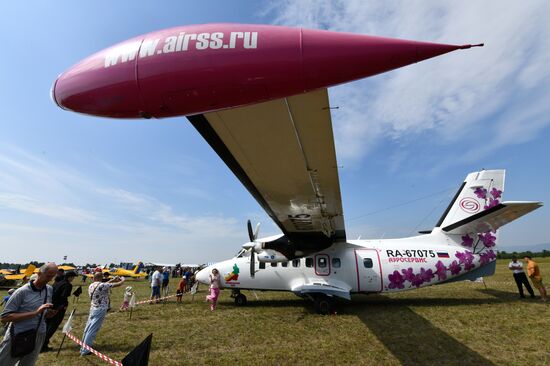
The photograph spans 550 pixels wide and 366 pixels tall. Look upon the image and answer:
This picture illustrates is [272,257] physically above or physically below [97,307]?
above

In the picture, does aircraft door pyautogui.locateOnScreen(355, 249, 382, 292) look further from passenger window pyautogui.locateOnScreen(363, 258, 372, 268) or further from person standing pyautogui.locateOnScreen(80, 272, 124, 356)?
person standing pyautogui.locateOnScreen(80, 272, 124, 356)

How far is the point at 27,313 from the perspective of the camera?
3.70 metres

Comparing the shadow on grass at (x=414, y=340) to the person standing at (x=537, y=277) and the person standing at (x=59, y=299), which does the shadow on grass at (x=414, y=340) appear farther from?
the person standing at (x=59, y=299)

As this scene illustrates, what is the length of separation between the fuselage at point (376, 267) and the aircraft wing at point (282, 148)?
189 inches

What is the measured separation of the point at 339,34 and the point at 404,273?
36.2ft

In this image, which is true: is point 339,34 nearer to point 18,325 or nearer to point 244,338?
point 18,325

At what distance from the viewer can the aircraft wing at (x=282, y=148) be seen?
334 cm

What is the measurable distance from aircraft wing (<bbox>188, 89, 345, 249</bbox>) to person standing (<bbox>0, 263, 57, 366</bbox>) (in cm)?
283

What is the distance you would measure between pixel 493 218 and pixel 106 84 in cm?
1141

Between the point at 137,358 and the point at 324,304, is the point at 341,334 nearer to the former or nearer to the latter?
the point at 324,304

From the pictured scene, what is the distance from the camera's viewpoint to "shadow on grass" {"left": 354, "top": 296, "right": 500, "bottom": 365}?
227 inches

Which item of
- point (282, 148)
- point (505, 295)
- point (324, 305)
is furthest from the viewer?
point (505, 295)

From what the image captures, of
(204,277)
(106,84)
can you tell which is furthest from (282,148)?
(204,277)

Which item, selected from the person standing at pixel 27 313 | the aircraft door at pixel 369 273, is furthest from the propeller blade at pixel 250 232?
the person standing at pixel 27 313
